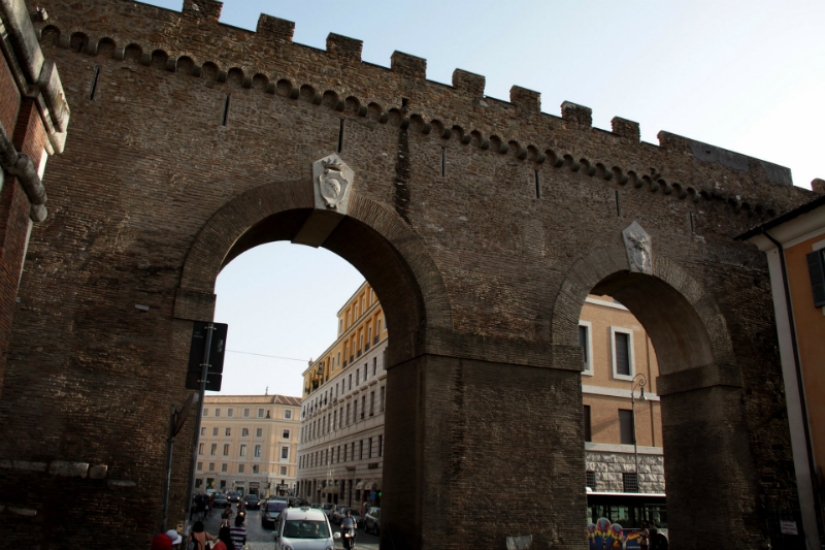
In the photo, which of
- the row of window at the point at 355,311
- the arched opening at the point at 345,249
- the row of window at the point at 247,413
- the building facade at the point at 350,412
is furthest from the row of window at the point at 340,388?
the row of window at the point at 247,413

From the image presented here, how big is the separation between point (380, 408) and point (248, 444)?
52.1 m

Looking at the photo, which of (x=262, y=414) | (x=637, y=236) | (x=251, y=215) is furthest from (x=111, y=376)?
(x=262, y=414)

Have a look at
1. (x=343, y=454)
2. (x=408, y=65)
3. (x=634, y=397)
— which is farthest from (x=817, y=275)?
(x=343, y=454)

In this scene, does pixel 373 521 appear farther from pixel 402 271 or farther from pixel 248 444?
pixel 248 444

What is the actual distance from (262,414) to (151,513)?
7481 centimetres

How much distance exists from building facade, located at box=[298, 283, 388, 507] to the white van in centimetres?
1543

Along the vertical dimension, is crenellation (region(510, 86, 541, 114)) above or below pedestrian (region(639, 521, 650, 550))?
above

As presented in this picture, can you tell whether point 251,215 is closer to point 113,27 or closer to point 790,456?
point 113,27

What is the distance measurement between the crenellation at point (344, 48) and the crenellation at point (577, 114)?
4599mm

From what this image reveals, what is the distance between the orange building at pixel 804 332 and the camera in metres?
13.1

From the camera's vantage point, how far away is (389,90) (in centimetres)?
1265

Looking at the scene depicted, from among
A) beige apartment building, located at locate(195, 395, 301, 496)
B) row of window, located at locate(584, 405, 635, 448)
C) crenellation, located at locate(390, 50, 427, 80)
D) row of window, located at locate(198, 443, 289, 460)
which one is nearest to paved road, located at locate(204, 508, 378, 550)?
row of window, located at locate(584, 405, 635, 448)

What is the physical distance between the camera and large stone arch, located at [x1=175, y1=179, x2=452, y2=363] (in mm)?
10438

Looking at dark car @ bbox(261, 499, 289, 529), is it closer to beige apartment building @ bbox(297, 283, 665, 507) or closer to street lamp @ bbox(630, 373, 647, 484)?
beige apartment building @ bbox(297, 283, 665, 507)
